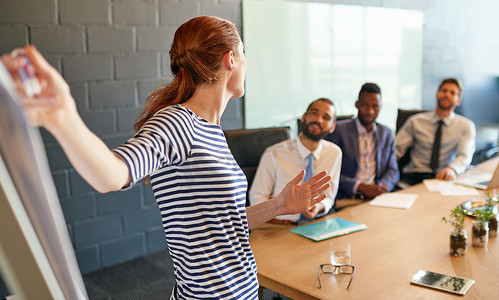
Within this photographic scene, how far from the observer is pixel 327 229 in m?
1.90

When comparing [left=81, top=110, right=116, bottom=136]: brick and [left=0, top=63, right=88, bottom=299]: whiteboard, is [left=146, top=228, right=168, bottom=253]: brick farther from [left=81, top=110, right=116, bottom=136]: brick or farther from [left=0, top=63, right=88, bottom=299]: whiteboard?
[left=0, top=63, right=88, bottom=299]: whiteboard

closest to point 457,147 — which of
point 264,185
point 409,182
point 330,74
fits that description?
point 409,182

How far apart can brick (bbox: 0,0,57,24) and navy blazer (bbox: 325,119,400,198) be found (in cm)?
182

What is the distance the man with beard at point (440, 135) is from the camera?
367 cm

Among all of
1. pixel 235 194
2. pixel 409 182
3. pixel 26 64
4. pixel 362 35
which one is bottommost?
pixel 409 182

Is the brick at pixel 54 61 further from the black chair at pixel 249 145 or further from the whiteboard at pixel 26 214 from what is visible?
the whiteboard at pixel 26 214

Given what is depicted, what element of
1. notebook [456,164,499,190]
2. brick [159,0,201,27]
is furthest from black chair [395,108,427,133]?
brick [159,0,201,27]

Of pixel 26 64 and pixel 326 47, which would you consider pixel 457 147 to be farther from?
pixel 26 64

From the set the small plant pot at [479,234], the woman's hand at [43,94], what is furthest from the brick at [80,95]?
the woman's hand at [43,94]

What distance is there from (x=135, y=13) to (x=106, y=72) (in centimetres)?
43

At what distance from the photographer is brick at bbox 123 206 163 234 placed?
10.7ft

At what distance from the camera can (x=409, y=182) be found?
3480 millimetres

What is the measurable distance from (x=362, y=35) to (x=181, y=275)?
4005 millimetres

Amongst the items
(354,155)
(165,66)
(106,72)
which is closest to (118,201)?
(106,72)
